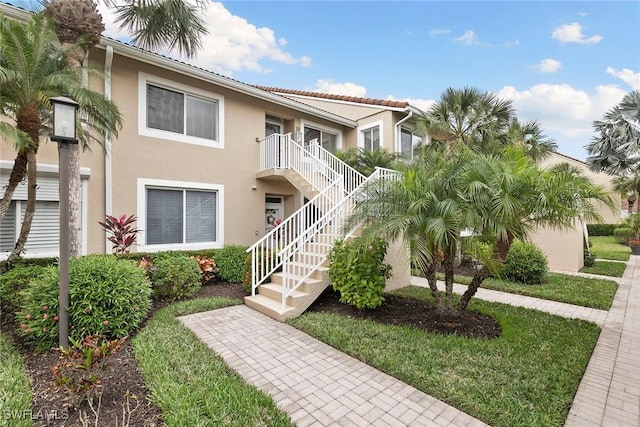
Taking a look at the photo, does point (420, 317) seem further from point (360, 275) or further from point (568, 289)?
point (568, 289)

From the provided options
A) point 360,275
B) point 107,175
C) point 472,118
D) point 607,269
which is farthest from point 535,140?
point 107,175

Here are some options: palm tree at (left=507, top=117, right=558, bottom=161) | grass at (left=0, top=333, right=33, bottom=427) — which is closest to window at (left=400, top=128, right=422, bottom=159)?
palm tree at (left=507, top=117, right=558, bottom=161)

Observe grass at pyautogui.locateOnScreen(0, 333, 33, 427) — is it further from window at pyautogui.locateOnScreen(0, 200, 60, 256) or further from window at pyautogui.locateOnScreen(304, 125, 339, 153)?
window at pyautogui.locateOnScreen(304, 125, 339, 153)

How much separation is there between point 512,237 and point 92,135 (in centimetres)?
985

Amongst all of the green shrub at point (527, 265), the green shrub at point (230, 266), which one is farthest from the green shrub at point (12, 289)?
the green shrub at point (527, 265)

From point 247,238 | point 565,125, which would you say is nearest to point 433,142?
point 247,238

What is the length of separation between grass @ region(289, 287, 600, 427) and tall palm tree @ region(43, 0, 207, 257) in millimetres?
5336

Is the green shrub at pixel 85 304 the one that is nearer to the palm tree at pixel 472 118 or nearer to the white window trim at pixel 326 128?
the white window trim at pixel 326 128

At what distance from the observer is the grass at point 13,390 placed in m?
2.86

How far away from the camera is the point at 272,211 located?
39.2ft

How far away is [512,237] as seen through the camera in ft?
17.1

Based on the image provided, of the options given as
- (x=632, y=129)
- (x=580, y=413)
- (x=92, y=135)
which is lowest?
(x=580, y=413)

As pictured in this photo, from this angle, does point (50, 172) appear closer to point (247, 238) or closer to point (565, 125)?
point (247, 238)

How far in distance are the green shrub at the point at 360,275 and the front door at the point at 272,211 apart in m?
5.72
